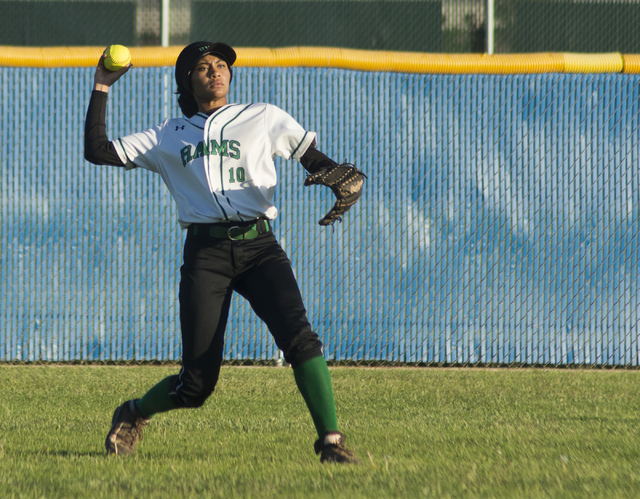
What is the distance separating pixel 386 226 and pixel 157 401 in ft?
12.1

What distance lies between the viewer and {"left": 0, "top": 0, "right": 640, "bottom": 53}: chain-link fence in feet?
26.2

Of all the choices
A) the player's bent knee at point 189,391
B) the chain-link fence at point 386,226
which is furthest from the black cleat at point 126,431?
the chain-link fence at point 386,226

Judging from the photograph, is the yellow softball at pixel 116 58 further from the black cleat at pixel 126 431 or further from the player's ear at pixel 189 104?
the black cleat at pixel 126 431

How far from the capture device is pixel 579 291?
274 inches

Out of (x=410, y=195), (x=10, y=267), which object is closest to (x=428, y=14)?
(x=410, y=195)

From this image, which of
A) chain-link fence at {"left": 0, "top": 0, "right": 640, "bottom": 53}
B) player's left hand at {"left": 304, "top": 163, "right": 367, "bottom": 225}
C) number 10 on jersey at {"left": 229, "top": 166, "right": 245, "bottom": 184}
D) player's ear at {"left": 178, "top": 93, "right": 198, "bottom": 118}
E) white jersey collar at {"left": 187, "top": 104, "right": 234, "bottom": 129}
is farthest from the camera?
chain-link fence at {"left": 0, "top": 0, "right": 640, "bottom": 53}

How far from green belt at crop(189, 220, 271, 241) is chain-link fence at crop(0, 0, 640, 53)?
4926 mm

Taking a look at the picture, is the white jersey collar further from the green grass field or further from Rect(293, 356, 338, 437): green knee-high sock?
the green grass field

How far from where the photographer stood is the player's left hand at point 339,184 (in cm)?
338

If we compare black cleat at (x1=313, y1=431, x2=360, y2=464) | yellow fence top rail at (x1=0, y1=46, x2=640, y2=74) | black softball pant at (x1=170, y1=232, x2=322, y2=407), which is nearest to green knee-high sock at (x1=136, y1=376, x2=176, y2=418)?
black softball pant at (x1=170, y1=232, x2=322, y2=407)

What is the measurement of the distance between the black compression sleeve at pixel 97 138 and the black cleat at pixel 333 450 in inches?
64.3

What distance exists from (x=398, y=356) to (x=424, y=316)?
17.3 inches

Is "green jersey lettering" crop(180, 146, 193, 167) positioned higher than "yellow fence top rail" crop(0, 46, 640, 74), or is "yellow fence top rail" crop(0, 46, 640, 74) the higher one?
"yellow fence top rail" crop(0, 46, 640, 74)

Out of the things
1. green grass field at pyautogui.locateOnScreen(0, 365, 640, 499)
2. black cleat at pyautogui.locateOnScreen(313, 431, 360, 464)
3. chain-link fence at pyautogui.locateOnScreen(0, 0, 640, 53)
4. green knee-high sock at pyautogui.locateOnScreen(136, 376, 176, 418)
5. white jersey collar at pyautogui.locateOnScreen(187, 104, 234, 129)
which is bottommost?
green grass field at pyautogui.locateOnScreen(0, 365, 640, 499)
